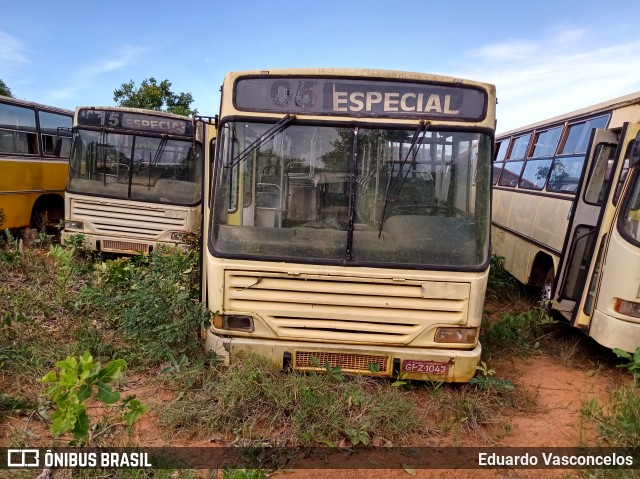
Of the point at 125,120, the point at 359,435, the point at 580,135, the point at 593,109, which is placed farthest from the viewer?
the point at 125,120

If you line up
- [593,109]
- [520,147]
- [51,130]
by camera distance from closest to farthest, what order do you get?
[593,109] → [520,147] → [51,130]

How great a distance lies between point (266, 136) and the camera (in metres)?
3.79

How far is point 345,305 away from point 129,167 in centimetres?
544

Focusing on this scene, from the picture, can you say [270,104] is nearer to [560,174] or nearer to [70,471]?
[70,471]

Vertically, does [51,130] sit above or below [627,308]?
above

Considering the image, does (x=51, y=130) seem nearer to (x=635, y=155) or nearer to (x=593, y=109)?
(x=593, y=109)

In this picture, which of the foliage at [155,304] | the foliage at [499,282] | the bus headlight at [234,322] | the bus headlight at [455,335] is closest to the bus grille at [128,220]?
the foliage at [155,304]

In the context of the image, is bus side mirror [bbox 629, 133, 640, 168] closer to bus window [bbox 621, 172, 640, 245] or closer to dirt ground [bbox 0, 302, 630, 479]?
bus window [bbox 621, 172, 640, 245]

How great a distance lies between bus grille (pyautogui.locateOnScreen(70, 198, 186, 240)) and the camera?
7.80m

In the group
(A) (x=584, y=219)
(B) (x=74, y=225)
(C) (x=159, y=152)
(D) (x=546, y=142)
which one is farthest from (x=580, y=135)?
(B) (x=74, y=225)

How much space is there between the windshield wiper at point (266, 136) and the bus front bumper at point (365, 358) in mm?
1493

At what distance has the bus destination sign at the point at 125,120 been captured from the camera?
7805 mm

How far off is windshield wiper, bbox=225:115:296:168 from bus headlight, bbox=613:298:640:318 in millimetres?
3462

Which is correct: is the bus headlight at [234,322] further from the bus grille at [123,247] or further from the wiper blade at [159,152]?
the wiper blade at [159,152]
